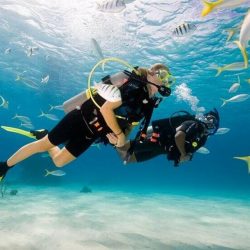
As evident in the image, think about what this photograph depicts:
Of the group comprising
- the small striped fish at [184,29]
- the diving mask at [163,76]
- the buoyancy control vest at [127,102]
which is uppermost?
the small striped fish at [184,29]

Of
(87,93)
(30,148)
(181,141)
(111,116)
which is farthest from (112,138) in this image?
(30,148)

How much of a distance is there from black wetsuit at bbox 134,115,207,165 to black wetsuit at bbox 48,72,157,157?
1.17 meters

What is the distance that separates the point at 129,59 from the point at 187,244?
19.1 m

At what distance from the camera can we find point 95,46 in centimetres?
1167

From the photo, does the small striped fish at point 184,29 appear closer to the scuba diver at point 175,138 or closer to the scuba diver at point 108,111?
the scuba diver at point 175,138

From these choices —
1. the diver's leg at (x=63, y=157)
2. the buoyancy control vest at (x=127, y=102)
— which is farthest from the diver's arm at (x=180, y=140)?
the diver's leg at (x=63, y=157)

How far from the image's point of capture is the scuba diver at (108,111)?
4.92 metres

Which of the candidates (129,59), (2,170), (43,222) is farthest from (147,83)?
(129,59)

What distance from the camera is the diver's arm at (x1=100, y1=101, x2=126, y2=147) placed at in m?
4.88

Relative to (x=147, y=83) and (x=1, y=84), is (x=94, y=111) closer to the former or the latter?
(x=147, y=83)

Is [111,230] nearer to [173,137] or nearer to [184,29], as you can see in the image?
[173,137]

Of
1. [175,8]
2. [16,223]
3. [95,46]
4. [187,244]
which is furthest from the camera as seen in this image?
[175,8]

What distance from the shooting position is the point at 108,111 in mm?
4906

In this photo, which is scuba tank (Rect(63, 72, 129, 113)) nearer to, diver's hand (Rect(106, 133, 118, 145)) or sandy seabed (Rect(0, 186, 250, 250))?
diver's hand (Rect(106, 133, 118, 145))
